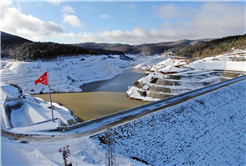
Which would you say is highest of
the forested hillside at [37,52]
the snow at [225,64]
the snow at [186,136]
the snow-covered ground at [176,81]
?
the forested hillside at [37,52]

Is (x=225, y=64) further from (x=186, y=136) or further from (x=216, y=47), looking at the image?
(x=186, y=136)

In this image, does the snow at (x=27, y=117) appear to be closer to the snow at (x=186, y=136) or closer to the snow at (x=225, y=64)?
the snow at (x=186, y=136)

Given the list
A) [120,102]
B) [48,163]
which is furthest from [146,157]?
[120,102]

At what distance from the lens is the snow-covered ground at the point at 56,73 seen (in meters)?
36.0

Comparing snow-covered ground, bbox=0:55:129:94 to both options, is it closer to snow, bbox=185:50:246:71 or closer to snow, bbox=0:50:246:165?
snow, bbox=0:50:246:165

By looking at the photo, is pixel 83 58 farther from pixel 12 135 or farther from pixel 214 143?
pixel 214 143

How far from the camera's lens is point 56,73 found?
4197 centimetres

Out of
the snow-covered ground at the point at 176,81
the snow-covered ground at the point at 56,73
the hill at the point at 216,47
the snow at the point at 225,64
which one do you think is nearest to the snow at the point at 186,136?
the snow-covered ground at the point at 176,81

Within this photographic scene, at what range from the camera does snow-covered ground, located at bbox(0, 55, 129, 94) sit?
36000 millimetres

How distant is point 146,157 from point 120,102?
15.8 meters

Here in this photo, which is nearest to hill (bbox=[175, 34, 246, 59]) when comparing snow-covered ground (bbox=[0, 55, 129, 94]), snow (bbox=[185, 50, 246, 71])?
snow (bbox=[185, 50, 246, 71])

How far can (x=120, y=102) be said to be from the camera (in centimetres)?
2606

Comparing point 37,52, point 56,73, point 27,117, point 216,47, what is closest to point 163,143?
point 27,117

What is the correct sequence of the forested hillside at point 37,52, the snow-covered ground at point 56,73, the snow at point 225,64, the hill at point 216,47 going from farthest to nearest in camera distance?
the hill at point 216,47, the forested hillside at point 37,52, the snow at point 225,64, the snow-covered ground at point 56,73
